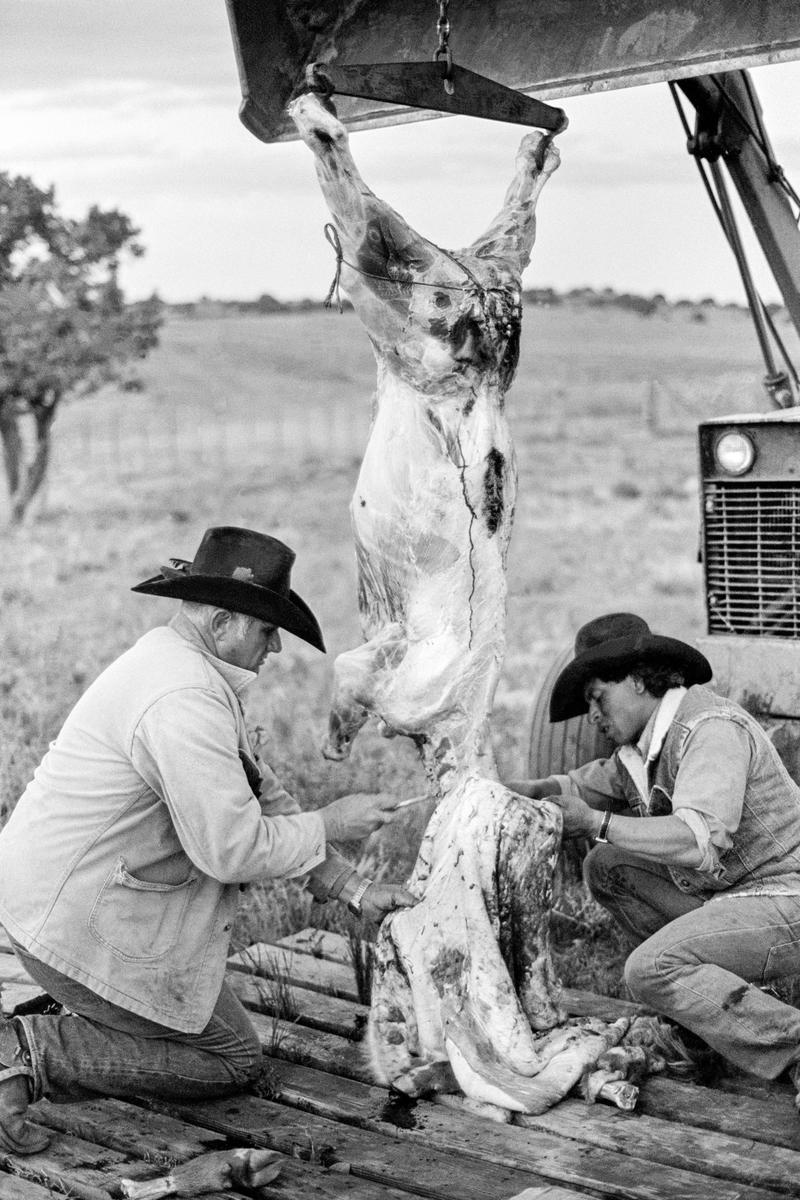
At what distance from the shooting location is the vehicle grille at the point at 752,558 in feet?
18.6

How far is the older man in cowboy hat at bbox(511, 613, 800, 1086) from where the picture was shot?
406 cm

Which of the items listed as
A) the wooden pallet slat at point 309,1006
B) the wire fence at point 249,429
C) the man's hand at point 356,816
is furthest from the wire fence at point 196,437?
the man's hand at point 356,816

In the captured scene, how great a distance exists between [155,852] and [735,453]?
286 cm

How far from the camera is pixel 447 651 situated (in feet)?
14.1

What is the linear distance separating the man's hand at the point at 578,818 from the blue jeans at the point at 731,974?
34 centimetres

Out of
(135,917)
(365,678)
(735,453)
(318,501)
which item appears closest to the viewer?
(135,917)

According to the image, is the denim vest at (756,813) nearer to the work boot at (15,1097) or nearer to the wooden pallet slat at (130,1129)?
the wooden pallet slat at (130,1129)

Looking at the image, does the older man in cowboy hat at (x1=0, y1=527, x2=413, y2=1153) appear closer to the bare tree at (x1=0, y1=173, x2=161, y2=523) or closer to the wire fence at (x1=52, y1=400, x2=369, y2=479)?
the bare tree at (x1=0, y1=173, x2=161, y2=523)

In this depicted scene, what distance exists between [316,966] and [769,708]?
199cm

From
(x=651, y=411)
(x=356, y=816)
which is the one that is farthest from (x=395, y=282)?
(x=651, y=411)

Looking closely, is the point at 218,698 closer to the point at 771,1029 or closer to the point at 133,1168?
the point at 133,1168

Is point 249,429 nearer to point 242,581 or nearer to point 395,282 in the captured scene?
point 395,282

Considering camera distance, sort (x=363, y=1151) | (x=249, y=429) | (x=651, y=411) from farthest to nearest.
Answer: (x=651, y=411)
(x=249, y=429)
(x=363, y=1151)

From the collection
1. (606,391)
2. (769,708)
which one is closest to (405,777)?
(769,708)
